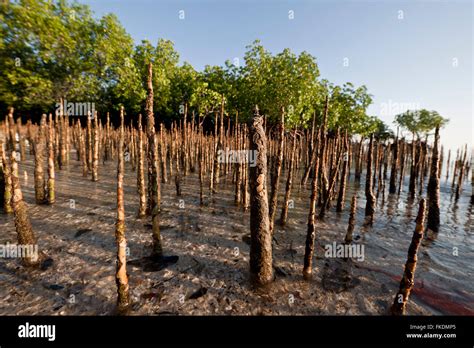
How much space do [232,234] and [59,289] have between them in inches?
146

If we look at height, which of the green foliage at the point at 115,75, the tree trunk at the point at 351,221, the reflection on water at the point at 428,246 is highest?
the green foliage at the point at 115,75

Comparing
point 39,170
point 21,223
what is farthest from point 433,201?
point 39,170

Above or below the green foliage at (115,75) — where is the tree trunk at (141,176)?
below

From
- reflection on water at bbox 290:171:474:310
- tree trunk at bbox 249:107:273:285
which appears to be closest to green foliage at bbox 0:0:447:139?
reflection on water at bbox 290:171:474:310

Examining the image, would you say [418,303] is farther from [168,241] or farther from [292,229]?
[168,241]

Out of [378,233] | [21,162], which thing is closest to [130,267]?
[378,233]

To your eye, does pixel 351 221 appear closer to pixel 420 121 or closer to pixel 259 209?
pixel 259 209

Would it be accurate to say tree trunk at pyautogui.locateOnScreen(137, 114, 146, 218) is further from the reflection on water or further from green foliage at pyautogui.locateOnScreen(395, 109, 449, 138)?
green foliage at pyautogui.locateOnScreen(395, 109, 449, 138)

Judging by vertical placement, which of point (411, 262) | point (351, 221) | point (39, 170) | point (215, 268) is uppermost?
point (39, 170)

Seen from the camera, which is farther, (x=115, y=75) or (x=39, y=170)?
(x=115, y=75)

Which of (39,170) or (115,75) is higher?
(115,75)

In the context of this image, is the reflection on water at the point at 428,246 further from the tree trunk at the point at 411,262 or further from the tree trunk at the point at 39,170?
the tree trunk at the point at 39,170
